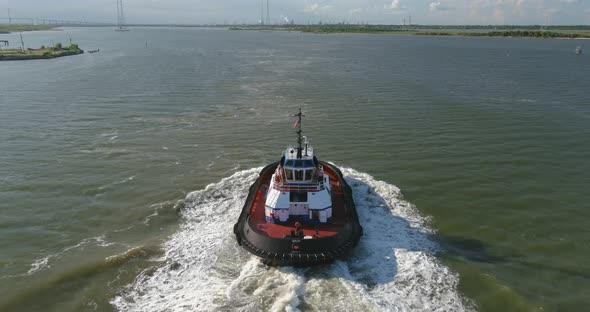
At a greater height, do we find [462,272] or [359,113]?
[359,113]

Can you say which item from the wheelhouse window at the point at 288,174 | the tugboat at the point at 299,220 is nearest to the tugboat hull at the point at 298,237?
the tugboat at the point at 299,220

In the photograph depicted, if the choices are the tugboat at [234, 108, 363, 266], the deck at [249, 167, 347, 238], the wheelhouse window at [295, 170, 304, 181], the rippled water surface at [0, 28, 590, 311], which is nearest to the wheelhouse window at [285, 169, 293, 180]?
the tugboat at [234, 108, 363, 266]

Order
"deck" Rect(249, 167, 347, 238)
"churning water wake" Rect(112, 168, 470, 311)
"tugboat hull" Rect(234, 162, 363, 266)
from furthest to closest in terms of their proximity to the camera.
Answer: "deck" Rect(249, 167, 347, 238), "tugboat hull" Rect(234, 162, 363, 266), "churning water wake" Rect(112, 168, 470, 311)

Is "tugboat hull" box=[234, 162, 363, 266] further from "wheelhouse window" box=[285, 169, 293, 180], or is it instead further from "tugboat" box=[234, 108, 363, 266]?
"wheelhouse window" box=[285, 169, 293, 180]

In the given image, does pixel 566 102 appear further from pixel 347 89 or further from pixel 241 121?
pixel 241 121

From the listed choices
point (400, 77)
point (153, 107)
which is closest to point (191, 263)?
point (153, 107)

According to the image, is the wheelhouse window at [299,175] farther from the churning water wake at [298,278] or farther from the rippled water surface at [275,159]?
the rippled water surface at [275,159]
